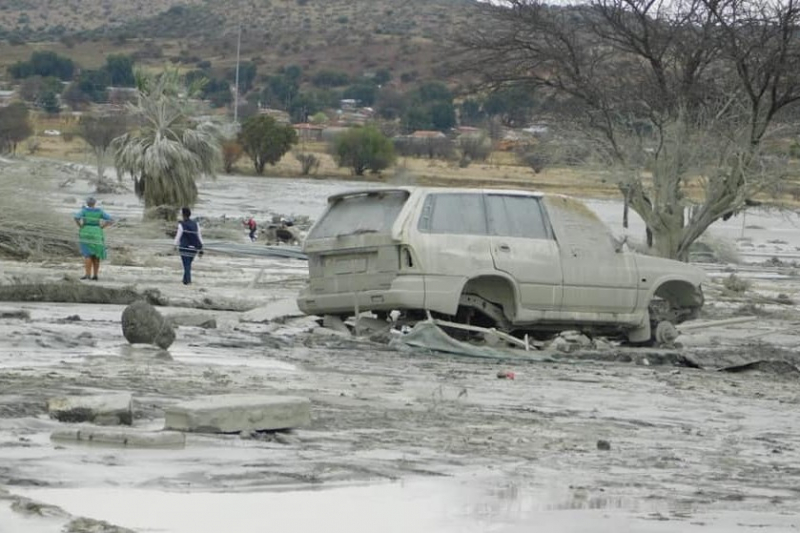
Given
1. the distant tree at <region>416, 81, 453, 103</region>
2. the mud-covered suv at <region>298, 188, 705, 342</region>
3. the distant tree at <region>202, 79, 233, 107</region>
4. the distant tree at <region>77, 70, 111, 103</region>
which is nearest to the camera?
the mud-covered suv at <region>298, 188, 705, 342</region>

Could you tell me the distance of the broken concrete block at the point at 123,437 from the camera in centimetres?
902

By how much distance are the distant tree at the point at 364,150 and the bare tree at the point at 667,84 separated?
52916 millimetres

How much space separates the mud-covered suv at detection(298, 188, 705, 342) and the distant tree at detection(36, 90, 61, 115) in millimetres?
101119

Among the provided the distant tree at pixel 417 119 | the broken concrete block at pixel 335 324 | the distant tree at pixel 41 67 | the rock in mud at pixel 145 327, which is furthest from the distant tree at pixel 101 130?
the rock in mud at pixel 145 327

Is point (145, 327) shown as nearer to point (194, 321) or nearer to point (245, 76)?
point (194, 321)

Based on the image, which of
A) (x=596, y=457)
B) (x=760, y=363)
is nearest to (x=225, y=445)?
(x=596, y=457)

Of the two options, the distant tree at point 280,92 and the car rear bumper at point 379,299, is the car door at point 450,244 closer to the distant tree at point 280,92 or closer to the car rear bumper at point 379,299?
the car rear bumper at point 379,299

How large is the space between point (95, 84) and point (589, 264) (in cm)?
10973

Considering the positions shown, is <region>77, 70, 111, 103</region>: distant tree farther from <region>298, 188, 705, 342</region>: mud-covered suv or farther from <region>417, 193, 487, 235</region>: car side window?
<region>417, 193, 487, 235</region>: car side window

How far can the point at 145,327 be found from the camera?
14844 mm

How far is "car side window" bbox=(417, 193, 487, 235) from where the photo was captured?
642 inches

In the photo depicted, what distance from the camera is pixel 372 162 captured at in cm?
8738

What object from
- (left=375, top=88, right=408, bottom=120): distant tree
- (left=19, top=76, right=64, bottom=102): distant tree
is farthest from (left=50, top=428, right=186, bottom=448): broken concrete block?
(left=375, top=88, right=408, bottom=120): distant tree

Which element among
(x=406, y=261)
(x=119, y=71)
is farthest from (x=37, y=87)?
(x=406, y=261)
